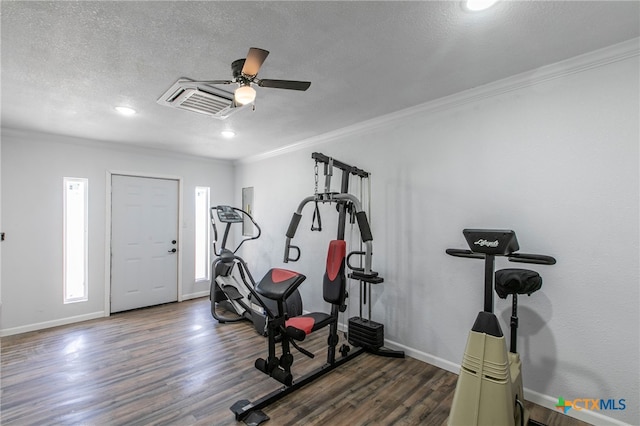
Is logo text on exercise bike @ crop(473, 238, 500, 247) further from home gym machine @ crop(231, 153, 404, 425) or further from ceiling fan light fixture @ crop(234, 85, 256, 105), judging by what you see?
ceiling fan light fixture @ crop(234, 85, 256, 105)

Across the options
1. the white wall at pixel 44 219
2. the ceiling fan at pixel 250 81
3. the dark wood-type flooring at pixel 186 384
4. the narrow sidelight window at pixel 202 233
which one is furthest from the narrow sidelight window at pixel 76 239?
the ceiling fan at pixel 250 81

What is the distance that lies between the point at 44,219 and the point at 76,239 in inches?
→ 18.4

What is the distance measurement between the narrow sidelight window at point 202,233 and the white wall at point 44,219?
115cm

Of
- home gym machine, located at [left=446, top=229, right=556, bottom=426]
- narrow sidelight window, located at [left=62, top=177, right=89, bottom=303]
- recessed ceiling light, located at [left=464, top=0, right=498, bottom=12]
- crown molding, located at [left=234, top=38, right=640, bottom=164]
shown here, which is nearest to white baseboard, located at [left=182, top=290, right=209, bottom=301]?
narrow sidelight window, located at [left=62, top=177, right=89, bottom=303]

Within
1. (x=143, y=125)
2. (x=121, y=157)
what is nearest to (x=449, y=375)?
(x=143, y=125)

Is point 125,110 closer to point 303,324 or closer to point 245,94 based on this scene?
point 245,94

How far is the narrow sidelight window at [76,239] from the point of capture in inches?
164

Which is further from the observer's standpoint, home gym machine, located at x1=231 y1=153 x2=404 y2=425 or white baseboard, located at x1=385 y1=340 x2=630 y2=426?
home gym machine, located at x1=231 y1=153 x2=404 y2=425

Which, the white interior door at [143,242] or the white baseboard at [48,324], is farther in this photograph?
the white interior door at [143,242]

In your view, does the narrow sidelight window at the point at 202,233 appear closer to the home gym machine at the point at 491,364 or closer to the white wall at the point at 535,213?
the white wall at the point at 535,213

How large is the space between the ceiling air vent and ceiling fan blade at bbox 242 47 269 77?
832 millimetres

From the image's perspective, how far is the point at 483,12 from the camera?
1591 millimetres

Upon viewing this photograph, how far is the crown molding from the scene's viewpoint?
1934mm

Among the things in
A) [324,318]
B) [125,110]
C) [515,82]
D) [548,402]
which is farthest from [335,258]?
[125,110]
